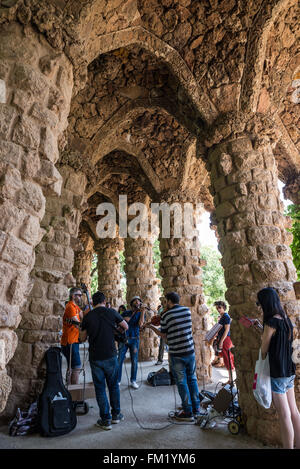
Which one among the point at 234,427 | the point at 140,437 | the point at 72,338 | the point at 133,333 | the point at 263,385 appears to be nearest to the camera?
the point at 263,385

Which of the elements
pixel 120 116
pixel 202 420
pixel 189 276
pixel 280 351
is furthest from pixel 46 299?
pixel 120 116

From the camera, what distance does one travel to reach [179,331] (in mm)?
3900

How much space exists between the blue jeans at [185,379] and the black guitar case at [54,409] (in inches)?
52.9

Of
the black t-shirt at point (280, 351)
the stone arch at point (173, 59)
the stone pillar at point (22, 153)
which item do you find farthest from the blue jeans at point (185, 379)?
the stone arch at point (173, 59)

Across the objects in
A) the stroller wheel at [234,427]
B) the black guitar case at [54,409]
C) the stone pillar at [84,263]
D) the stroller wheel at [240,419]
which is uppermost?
the stone pillar at [84,263]

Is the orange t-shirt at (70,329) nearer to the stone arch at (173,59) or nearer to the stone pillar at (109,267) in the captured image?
the stone arch at (173,59)

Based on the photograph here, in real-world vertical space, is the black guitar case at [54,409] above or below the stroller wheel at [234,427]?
above

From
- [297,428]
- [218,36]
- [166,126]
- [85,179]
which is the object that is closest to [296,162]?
[166,126]

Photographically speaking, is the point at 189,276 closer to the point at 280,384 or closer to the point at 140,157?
the point at 140,157

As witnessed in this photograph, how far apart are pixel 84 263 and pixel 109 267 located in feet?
10.4

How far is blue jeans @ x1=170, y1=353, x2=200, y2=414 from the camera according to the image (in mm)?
3801

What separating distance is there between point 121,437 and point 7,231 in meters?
2.65

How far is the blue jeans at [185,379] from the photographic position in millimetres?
3801
